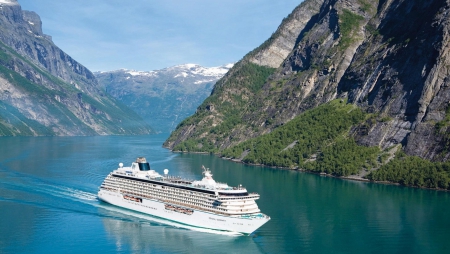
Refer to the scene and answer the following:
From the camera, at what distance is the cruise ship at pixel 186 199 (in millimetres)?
68312

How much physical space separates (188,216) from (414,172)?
72.2 m

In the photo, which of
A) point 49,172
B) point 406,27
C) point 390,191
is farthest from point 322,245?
point 406,27

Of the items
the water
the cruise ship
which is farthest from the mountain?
the cruise ship

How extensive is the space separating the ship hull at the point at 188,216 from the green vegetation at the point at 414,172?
64342 millimetres

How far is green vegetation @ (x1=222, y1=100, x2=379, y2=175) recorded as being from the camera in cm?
13838

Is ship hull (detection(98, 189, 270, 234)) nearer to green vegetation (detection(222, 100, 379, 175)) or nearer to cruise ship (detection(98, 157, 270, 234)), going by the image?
cruise ship (detection(98, 157, 270, 234))

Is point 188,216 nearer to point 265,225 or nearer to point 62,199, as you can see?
point 265,225

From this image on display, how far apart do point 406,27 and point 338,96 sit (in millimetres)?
35737

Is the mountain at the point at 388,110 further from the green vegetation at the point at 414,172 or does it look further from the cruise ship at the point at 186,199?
the cruise ship at the point at 186,199

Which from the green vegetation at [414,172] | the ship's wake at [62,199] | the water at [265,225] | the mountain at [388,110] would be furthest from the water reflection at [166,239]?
the mountain at [388,110]

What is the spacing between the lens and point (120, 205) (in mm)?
85500

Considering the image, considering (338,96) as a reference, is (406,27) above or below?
above

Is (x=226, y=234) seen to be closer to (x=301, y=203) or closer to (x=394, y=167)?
(x=301, y=203)

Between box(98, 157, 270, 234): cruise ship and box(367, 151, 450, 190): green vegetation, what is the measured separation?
2416 inches
